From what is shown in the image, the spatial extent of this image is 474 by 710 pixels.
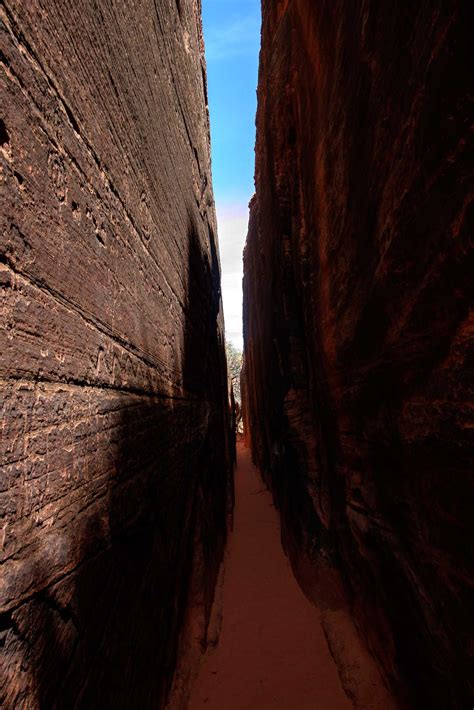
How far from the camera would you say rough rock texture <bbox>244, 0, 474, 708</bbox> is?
5.77 ft

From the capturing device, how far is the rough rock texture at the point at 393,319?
1759 mm

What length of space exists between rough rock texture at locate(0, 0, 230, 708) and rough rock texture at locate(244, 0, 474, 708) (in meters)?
1.71

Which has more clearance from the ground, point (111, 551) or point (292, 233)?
point (292, 233)

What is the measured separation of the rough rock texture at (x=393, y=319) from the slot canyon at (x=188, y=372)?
0.7 inches

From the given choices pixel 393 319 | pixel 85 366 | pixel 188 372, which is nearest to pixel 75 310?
pixel 85 366

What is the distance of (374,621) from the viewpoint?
10.8 ft

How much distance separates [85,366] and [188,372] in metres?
2.99

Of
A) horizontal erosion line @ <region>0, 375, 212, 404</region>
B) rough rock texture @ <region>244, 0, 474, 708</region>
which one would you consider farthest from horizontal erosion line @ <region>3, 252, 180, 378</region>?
rough rock texture @ <region>244, 0, 474, 708</region>

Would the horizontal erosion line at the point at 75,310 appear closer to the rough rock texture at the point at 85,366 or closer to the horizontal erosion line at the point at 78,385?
the rough rock texture at the point at 85,366

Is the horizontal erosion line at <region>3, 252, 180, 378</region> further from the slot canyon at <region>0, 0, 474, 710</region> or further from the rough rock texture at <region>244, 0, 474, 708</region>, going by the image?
the rough rock texture at <region>244, 0, 474, 708</region>

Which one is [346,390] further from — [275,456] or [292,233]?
[275,456]

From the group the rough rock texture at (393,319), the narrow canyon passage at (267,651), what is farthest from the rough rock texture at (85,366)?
the rough rock texture at (393,319)

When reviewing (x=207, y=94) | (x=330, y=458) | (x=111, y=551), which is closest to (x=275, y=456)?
(x=330, y=458)

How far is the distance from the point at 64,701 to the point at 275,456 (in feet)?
27.4
